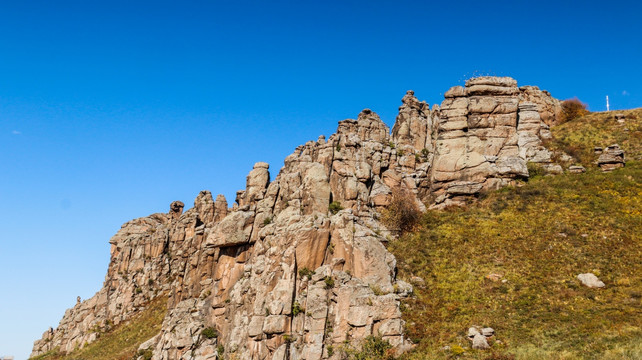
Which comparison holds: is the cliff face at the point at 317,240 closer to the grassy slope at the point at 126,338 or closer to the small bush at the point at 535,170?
the small bush at the point at 535,170

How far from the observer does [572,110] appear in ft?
319

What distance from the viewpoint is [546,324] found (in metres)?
44.1

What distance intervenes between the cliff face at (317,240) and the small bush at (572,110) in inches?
130

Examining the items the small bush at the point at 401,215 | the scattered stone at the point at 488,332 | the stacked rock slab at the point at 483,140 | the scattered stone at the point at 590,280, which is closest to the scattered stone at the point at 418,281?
the scattered stone at the point at 488,332

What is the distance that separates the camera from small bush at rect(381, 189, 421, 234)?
2633 inches

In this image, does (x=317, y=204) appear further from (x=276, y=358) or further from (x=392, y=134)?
(x=392, y=134)

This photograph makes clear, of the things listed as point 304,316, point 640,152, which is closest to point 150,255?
point 304,316

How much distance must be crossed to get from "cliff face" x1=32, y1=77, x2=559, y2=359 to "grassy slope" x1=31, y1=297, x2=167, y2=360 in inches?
122

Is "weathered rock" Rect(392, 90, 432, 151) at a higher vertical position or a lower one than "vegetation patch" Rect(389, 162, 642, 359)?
higher

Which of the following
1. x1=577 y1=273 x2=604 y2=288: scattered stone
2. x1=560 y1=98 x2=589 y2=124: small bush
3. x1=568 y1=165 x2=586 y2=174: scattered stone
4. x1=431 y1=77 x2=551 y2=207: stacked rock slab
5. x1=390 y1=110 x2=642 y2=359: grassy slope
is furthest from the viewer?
x1=560 y1=98 x2=589 y2=124: small bush

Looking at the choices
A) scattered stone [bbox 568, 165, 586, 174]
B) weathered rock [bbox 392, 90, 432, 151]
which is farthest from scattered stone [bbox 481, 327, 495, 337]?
weathered rock [bbox 392, 90, 432, 151]

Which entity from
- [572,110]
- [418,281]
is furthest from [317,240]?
[572,110]

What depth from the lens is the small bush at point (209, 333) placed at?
60688mm

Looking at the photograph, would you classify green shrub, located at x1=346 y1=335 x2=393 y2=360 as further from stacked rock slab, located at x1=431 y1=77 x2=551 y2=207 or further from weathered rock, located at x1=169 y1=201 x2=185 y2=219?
weathered rock, located at x1=169 y1=201 x2=185 y2=219
